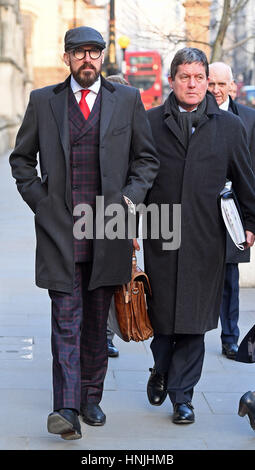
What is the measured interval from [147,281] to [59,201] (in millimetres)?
732

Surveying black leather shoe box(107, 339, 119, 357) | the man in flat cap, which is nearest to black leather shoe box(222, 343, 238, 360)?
black leather shoe box(107, 339, 119, 357)

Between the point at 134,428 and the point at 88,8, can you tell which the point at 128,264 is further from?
the point at 88,8

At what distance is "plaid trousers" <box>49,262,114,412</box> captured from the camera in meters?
4.88

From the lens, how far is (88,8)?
89.7 metres

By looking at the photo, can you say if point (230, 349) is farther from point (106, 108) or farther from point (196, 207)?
point (106, 108)

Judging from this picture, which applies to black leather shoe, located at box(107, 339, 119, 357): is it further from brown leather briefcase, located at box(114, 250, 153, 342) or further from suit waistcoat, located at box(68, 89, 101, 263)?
suit waistcoat, located at box(68, 89, 101, 263)

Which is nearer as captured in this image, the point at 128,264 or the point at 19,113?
the point at 128,264

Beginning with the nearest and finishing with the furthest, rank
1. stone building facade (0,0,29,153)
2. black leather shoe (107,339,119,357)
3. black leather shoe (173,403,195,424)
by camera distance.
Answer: black leather shoe (173,403,195,424) → black leather shoe (107,339,119,357) → stone building facade (0,0,29,153)

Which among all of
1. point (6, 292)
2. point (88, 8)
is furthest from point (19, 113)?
point (88, 8)

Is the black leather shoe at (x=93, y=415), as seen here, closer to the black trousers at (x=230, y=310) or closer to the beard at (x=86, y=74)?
the beard at (x=86, y=74)

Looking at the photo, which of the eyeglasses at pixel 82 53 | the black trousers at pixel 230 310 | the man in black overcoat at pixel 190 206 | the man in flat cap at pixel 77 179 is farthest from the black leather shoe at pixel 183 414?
the eyeglasses at pixel 82 53

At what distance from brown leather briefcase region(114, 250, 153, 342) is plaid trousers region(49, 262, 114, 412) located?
0.08 m
